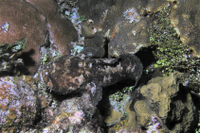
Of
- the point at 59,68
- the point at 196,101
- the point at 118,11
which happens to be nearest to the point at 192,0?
the point at 118,11

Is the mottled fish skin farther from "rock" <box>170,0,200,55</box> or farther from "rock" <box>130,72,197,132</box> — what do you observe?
"rock" <box>170,0,200,55</box>

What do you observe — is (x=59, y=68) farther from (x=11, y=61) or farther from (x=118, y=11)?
(x=118, y=11)

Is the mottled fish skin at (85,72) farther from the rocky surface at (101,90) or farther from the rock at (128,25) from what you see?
the rock at (128,25)

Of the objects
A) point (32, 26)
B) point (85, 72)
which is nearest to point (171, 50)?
point (85, 72)

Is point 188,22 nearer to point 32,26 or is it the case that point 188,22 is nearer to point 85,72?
point 85,72

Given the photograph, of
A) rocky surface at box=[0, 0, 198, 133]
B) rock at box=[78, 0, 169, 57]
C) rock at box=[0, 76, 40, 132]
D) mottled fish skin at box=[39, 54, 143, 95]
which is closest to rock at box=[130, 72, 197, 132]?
rocky surface at box=[0, 0, 198, 133]

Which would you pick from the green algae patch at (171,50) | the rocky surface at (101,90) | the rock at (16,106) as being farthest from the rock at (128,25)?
the rock at (16,106)
